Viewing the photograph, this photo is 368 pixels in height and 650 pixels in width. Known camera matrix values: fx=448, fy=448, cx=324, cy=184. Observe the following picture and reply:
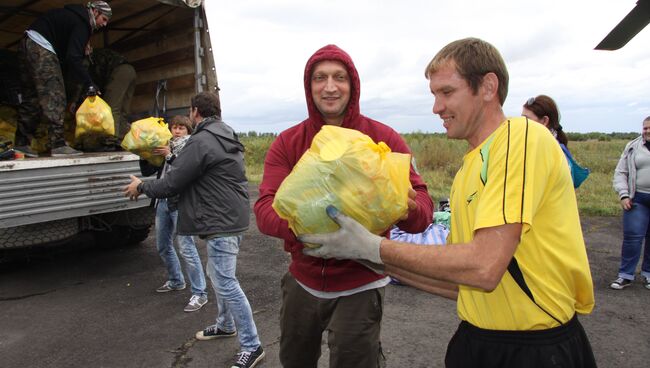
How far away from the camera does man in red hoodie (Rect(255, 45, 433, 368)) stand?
1999 mm

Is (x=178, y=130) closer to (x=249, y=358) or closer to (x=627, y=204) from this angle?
(x=249, y=358)

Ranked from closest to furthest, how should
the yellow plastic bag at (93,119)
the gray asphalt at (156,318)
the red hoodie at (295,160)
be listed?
the red hoodie at (295,160) < the gray asphalt at (156,318) < the yellow plastic bag at (93,119)

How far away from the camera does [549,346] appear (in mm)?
1315

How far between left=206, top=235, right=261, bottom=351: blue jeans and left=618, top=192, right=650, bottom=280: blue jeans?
3.82 m

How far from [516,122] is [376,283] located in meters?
1.07

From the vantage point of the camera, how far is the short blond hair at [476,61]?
4.48 ft

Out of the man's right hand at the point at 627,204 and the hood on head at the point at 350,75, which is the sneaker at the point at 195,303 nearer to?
the hood on head at the point at 350,75

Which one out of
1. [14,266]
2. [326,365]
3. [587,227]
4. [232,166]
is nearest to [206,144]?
[232,166]

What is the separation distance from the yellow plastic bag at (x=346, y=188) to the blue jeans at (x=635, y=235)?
4144 millimetres

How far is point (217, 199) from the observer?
3229 mm

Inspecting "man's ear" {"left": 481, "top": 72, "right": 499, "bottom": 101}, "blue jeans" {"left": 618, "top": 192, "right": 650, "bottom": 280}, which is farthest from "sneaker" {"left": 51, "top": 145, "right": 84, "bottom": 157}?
"blue jeans" {"left": 618, "top": 192, "right": 650, "bottom": 280}

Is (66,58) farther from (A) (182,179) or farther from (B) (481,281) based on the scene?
(B) (481,281)

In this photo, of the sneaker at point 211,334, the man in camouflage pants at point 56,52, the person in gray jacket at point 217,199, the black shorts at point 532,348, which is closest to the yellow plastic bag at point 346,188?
the black shorts at point 532,348

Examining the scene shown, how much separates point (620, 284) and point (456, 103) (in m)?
4.18
